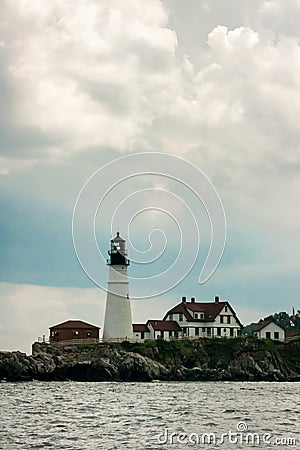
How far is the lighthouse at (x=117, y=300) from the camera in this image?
9038cm

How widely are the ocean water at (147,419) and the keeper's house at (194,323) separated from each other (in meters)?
36.8

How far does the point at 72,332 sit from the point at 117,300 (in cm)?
746

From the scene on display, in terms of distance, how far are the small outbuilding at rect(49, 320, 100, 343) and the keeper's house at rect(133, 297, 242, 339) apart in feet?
20.4

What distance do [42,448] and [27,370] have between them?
4903 cm

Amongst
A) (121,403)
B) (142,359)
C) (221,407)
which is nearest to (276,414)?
(221,407)

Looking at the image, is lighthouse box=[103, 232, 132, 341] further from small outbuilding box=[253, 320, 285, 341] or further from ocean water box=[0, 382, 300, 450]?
ocean water box=[0, 382, 300, 450]

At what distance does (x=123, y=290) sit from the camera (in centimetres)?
9069

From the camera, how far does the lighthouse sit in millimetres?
90375

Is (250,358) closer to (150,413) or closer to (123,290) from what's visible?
(123,290)
